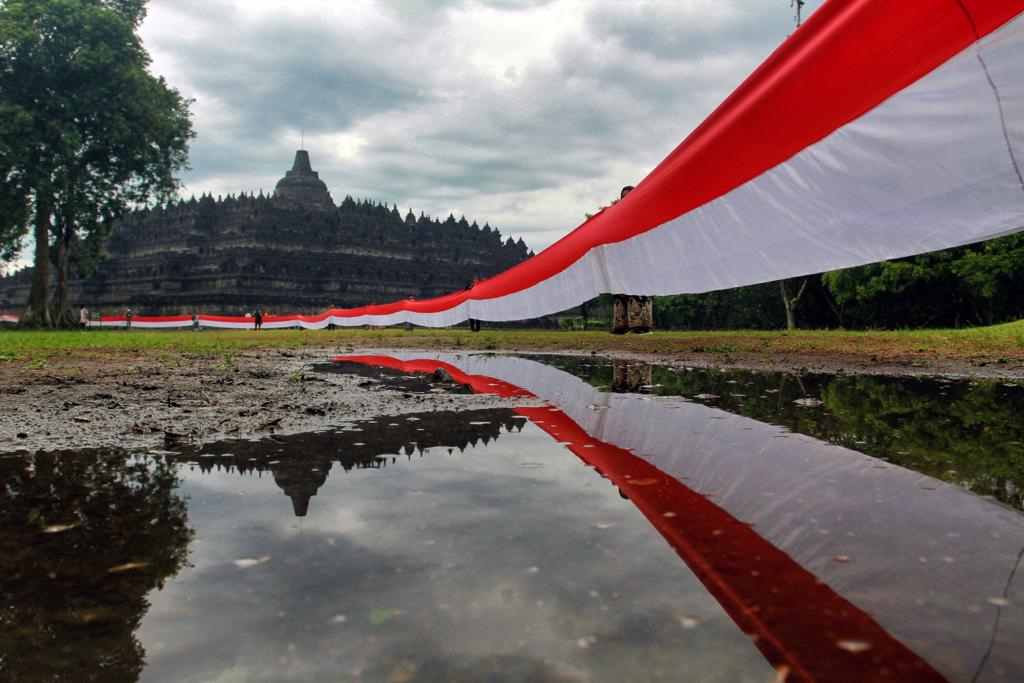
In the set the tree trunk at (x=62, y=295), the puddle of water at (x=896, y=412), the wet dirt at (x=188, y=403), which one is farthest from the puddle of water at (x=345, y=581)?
the tree trunk at (x=62, y=295)

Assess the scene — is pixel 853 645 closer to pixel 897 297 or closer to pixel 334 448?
pixel 334 448

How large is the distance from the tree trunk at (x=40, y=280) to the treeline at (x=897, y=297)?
97.8ft

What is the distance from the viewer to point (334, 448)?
2.49 m

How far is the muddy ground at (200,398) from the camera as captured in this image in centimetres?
279

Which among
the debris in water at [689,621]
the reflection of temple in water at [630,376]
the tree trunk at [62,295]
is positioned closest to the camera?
the debris in water at [689,621]

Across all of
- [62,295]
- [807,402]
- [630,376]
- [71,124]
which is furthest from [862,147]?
[62,295]

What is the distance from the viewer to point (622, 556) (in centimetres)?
135

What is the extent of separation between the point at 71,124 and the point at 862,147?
28551mm

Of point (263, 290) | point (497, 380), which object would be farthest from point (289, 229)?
point (497, 380)

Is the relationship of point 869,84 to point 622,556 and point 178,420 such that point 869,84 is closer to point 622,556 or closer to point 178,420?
point 622,556

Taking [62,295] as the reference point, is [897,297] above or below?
above

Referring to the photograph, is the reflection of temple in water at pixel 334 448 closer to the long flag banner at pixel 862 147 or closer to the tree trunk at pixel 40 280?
the long flag banner at pixel 862 147

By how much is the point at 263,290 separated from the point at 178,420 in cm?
4772

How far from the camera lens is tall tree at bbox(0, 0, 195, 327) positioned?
22753 mm
